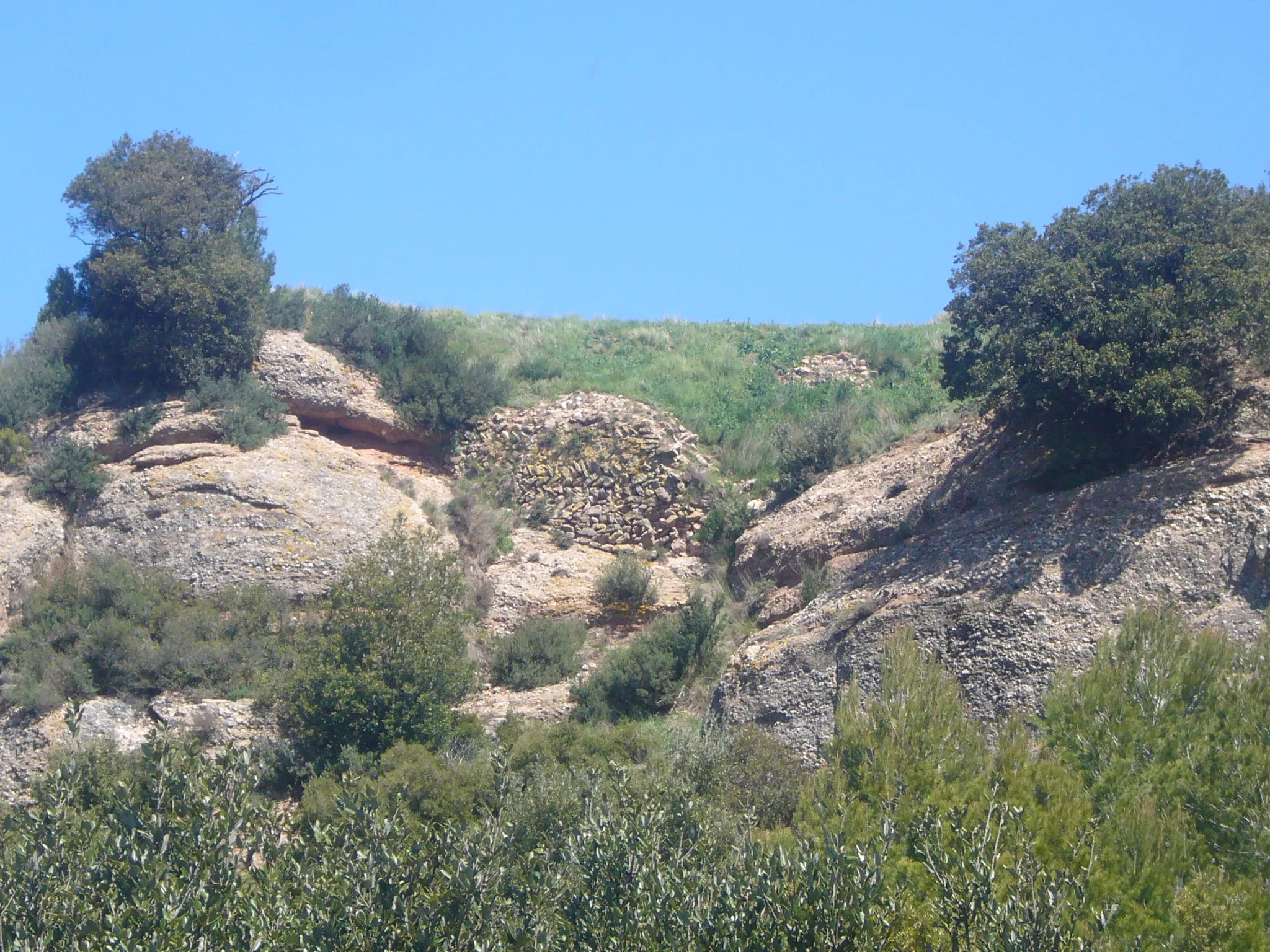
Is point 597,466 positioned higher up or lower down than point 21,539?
higher up

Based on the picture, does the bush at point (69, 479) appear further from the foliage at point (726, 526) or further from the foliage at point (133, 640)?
the foliage at point (726, 526)

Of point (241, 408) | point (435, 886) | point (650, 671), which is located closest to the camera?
point (435, 886)

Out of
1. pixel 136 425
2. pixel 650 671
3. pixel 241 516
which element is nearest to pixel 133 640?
pixel 241 516

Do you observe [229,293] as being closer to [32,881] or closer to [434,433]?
[434,433]

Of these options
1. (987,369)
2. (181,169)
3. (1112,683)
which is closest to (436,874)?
(1112,683)

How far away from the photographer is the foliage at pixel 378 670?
1488cm

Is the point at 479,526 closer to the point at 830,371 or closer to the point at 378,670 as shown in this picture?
the point at 378,670

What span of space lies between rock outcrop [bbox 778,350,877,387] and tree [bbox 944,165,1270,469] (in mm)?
9511

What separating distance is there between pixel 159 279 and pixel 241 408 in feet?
10.5

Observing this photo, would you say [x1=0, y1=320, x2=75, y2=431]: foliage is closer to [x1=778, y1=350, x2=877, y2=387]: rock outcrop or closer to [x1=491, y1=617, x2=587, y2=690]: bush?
[x1=491, y1=617, x2=587, y2=690]: bush

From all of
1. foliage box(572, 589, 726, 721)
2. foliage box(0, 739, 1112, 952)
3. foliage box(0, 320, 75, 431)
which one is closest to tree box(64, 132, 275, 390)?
foliage box(0, 320, 75, 431)

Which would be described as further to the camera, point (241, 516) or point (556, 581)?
point (556, 581)

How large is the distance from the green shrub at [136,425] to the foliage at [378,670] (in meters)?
7.34

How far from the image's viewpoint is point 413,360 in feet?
83.5
